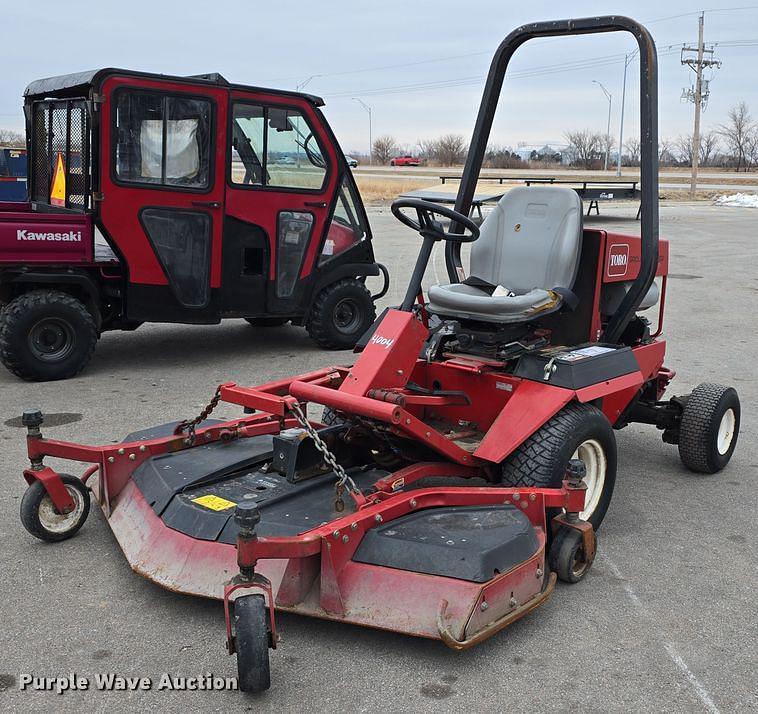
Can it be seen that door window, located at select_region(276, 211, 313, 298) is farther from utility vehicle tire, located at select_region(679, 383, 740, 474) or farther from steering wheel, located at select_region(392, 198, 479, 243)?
utility vehicle tire, located at select_region(679, 383, 740, 474)

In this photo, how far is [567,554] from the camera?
3693 mm

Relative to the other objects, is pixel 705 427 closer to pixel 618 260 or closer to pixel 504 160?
pixel 618 260

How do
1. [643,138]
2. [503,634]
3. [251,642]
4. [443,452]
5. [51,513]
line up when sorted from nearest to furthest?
[251,642], [503,634], [443,452], [51,513], [643,138]

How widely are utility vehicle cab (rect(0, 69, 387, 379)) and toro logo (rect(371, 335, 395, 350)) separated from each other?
3568 mm

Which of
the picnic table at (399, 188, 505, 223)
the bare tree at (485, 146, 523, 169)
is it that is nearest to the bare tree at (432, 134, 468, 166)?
the bare tree at (485, 146, 523, 169)

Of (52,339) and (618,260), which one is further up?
(618,260)

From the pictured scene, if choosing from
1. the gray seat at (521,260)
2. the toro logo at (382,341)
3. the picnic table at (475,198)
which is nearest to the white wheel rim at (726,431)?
the gray seat at (521,260)

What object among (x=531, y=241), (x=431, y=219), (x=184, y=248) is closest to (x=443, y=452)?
(x=431, y=219)

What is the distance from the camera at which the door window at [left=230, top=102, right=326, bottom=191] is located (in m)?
7.45

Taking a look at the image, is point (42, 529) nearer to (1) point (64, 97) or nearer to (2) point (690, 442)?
(2) point (690, 442)

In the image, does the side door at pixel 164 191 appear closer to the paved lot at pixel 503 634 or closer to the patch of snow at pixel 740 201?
the paved lot at pixel 503 634

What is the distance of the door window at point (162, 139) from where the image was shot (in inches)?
272

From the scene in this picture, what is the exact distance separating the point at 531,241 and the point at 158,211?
343cm

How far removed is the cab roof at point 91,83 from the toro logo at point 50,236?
1.11 metres
